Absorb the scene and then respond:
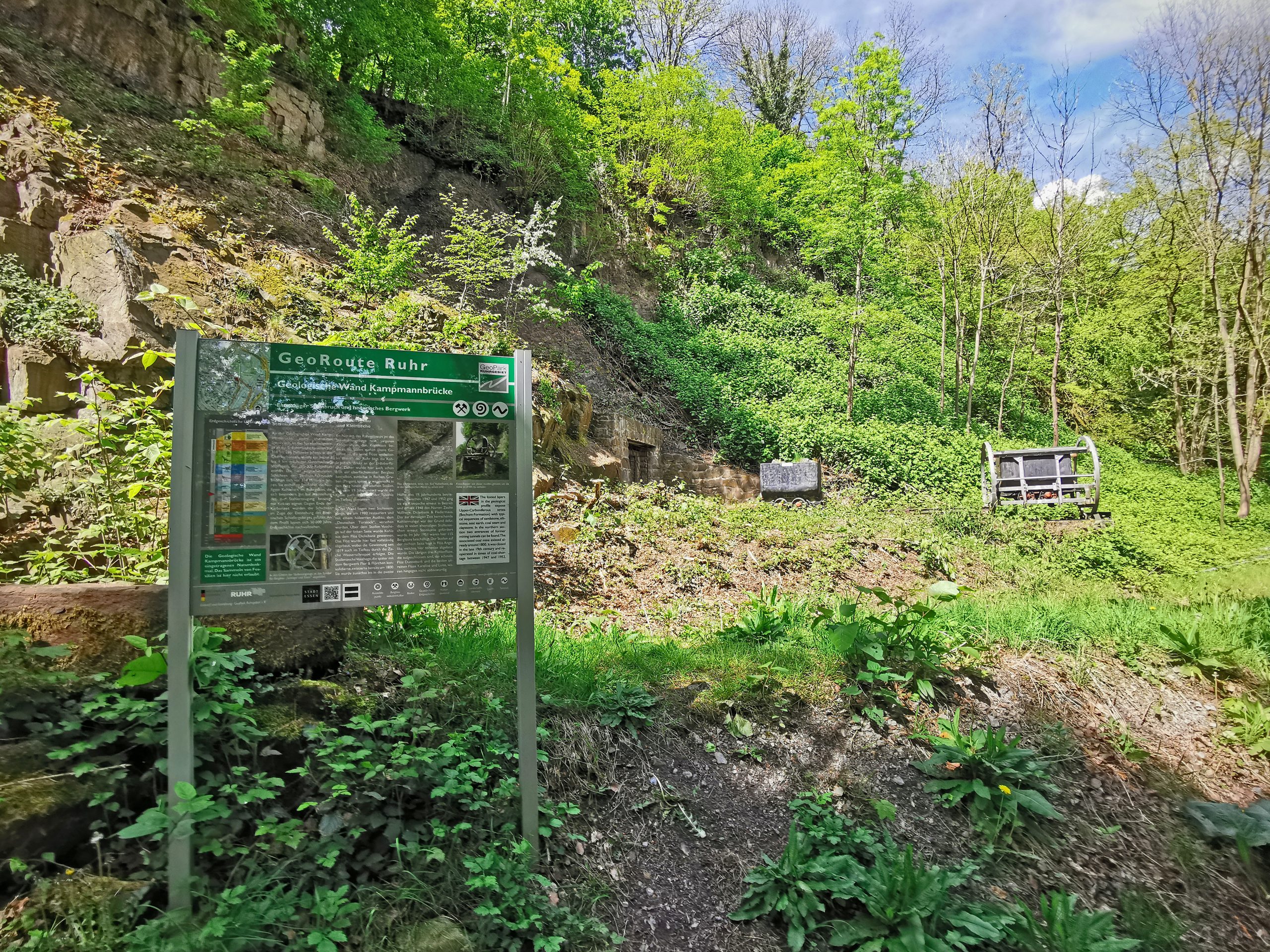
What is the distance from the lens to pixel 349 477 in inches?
92.3

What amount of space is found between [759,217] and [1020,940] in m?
21.9

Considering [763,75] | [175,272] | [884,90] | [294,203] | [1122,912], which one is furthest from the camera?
[763,75]

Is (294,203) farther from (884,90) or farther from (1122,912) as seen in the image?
(884,90)

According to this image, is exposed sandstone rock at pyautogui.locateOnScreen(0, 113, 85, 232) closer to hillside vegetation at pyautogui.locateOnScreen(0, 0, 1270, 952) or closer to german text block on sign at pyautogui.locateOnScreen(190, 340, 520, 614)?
hillside vegetation at pyautogui.locateOnScreen(0, 0, 1270, 952)

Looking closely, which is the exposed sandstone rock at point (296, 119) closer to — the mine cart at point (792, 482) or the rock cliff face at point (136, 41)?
the rock cliff face at point (136, 41)

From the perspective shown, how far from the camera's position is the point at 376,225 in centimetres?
821

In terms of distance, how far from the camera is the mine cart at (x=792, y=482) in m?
11.9

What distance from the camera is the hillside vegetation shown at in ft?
7.33

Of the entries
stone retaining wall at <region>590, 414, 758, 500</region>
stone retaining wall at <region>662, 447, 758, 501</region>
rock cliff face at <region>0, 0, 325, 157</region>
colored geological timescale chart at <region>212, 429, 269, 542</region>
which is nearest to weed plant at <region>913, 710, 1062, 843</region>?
colored geological timescale chart at <region>212, 429, 269, 542</region>

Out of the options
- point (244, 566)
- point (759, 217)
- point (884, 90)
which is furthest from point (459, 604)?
point (759, 217)

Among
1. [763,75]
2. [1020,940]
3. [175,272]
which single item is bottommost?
[1020,940]

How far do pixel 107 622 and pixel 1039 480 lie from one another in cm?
1195

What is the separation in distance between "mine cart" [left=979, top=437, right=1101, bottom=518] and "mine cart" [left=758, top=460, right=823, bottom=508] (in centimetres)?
289

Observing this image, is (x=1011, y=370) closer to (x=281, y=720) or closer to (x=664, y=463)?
(x=664, y=463)
